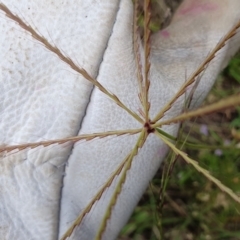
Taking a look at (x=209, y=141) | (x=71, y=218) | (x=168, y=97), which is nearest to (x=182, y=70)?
(x=168, y=97)

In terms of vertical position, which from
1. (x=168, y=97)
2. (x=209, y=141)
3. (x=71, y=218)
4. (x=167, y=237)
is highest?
(x=168, y=97)

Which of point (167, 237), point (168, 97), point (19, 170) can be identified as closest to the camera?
point (19, 170)

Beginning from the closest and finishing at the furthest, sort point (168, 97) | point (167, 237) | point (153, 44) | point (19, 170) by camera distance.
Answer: point (19, 170) → point (168, 97) → point (153, 44) → point (167, 237)

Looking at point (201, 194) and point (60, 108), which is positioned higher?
point (60, 108)

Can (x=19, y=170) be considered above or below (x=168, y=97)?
below

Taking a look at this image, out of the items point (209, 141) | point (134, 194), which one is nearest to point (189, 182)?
point (209, 141)

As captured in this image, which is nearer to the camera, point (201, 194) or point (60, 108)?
point (60, 108)

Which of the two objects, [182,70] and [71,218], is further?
[182,70]

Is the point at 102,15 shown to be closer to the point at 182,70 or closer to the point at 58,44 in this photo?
the point at 58,44

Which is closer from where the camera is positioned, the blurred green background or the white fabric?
the white fabric

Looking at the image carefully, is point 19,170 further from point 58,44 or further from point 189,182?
point 189,182

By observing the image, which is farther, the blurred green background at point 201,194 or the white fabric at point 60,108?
the blurred green background at point 201,194
